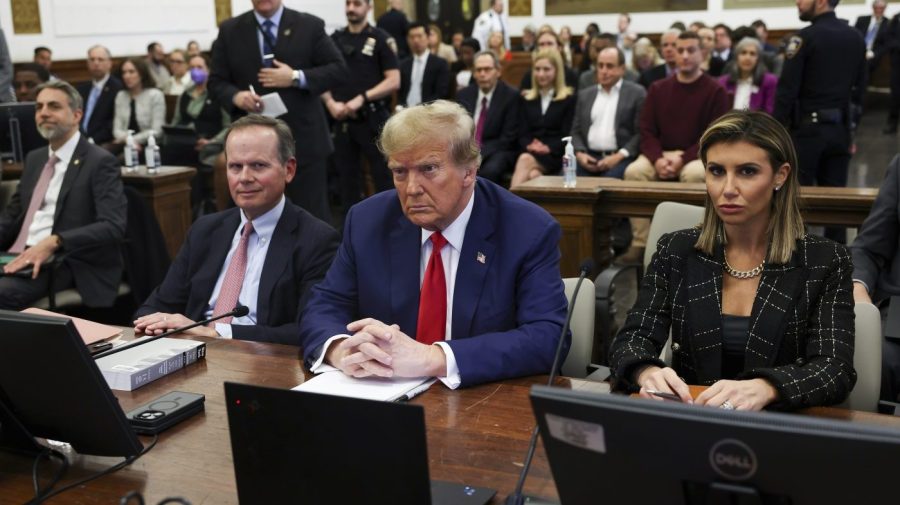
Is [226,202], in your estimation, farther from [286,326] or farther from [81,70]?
[81,70]

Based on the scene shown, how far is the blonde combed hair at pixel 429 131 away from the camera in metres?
2.23

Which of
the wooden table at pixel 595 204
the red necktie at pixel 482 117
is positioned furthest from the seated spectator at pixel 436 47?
the wooden table at pixel 595 204

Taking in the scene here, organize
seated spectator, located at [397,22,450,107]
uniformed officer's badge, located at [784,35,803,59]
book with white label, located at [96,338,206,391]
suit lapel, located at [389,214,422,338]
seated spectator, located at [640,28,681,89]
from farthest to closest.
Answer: seated spectator, located at [397,22,450,107]
seated spectator, located at [640,28,681,89]
uniformed officer's badge, located at [784,35,803,59]
suit lapel, located at [389,214,422,338]
book with white label, located at [96,338,206,391]

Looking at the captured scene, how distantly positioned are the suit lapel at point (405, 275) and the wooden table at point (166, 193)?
3160mm

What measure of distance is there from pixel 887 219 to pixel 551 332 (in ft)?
5.16

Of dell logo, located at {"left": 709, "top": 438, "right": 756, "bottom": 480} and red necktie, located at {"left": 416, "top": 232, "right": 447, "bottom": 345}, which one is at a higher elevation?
dell logo, located at {"left": 709, "top": 438, "right": 756, "bottom": 480}

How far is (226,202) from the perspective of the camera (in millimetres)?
6812

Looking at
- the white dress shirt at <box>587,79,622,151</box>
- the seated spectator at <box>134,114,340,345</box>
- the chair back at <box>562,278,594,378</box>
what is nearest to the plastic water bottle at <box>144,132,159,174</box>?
the seated spectator at <box>134,114,340,345</box>

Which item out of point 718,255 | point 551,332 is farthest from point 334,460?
point 718,255

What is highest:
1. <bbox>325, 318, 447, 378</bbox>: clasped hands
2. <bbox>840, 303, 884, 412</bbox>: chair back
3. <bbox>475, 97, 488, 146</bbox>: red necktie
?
<bbox>475, 97, 488, 146</bbox>: red necktie

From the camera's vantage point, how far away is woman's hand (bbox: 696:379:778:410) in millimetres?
1807

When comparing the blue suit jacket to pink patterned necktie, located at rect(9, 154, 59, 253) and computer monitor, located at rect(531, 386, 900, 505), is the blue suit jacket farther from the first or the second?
pink patterned necktie, located at rect(9, 154, 59, 253)

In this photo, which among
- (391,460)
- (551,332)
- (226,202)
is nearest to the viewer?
(391,460)

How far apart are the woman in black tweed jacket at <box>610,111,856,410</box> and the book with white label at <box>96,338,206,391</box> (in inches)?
37.8
